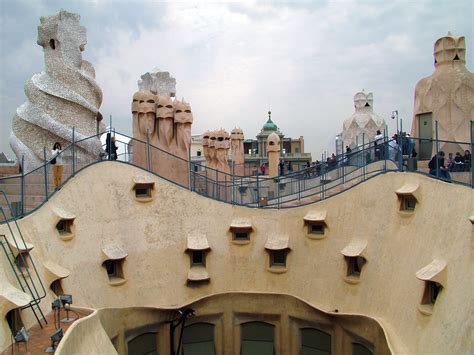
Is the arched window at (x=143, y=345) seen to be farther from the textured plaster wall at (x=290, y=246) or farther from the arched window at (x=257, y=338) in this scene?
the arched window at (x=257, y=338)

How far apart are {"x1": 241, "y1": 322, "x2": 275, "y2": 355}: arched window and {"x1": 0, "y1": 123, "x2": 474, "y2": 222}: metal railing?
421cm

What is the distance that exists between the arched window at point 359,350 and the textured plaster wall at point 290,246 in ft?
3.12

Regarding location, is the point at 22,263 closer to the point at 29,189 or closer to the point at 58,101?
the point at 29,189

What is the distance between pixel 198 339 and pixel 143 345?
2067 millimetres

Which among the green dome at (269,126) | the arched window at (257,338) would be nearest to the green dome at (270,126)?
the green dome at (269,126)

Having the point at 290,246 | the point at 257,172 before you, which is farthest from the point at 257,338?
the point at 257,172

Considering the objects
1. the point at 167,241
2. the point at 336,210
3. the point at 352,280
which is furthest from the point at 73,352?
the point at 336,210

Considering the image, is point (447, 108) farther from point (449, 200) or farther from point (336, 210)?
point (449, 200)

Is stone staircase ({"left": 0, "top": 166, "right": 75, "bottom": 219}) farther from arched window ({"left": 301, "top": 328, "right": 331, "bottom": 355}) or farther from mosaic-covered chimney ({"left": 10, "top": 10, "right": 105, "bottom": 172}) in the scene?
arched window ({"left": 301, "top": 328, "right": 331, "bottom": 355})

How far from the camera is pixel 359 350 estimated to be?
13.6 metres

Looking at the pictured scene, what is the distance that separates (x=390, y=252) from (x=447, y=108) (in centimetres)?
716

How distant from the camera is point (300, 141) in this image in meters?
55.3

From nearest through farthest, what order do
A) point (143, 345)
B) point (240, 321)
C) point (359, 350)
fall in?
point (359, 350) < point (143, 345) < point (240, 321)

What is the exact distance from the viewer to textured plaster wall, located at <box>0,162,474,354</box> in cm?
1065
